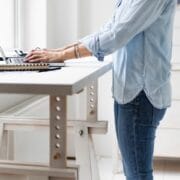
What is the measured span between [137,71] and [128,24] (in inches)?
7.5

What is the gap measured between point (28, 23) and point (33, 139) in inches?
32.0

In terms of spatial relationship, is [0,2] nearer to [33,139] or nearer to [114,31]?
[33,139]

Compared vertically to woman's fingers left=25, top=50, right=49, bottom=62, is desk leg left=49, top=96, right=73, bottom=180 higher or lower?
lower

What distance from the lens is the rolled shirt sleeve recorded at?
1.30m

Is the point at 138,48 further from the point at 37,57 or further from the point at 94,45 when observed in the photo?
the point at 37,57

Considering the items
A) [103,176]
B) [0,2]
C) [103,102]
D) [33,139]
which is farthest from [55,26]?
[103,176]

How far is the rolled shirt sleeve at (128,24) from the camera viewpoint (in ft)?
4.26

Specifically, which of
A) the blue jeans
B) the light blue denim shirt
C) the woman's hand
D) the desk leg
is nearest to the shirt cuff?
the light blue denim shirt

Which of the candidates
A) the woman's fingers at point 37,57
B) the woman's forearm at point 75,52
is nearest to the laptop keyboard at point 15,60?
the woman's fingers at point 37,57

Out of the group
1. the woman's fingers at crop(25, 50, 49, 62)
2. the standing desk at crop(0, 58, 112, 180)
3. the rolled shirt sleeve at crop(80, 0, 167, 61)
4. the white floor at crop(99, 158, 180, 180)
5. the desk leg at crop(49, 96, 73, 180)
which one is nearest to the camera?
the standing desk at crop(0, 58, 112, 180)

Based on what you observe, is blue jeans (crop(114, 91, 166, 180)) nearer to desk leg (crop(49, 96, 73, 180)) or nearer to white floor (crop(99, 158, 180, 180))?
desk leg (crop(49, 96, 73, 180))

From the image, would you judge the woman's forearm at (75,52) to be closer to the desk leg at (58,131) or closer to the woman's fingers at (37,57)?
the woman's fingers at (37,57)

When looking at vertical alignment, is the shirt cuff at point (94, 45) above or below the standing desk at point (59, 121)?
above

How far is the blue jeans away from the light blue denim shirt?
0.10 feet
